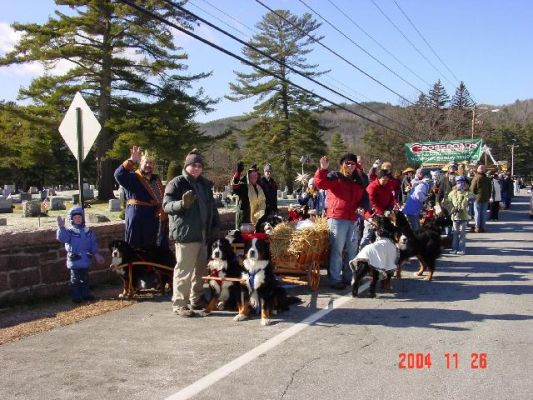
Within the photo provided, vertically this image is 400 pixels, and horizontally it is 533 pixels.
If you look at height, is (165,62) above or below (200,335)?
above

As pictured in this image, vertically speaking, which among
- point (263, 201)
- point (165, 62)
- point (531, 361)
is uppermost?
point (165, 62)

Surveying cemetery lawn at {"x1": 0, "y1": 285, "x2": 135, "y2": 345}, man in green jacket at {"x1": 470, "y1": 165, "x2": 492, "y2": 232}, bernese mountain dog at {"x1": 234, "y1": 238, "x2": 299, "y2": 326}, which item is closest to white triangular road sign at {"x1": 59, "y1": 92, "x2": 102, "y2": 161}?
cemetery lawn at {"x1": 0, "y1": 285, "x2": 135, "y2": 345}

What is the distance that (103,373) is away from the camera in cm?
459

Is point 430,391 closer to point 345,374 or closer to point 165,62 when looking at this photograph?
point 345,374

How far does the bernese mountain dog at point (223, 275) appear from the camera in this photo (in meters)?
6.56

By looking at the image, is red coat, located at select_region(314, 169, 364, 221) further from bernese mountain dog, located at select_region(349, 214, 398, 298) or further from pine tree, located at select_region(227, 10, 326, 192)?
pine tree, located at select_region(227, 10, 326, 192)

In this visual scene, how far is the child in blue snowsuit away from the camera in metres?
7.26

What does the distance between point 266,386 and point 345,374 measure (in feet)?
2.37

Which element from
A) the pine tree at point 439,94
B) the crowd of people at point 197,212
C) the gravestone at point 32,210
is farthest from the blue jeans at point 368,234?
the pine tree at point 439,94

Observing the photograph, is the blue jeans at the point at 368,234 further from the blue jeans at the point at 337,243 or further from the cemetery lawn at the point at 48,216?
the cemetery lawn at the point at 48,216

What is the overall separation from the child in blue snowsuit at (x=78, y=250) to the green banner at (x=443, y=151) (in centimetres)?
2125

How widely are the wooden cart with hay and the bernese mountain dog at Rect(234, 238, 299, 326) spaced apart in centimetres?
116

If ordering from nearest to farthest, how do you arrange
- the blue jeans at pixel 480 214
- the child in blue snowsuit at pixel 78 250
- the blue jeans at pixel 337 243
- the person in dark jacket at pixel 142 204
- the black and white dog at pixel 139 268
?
the child in blue snowsuit at pixel 78 250
the black and white dog at pixel 139 268
the person in dark jacket at pixel 142 204
the blue jeans at pixel 337 243
the blue jeans at pixel 480 214

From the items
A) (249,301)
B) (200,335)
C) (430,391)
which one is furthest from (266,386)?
(249,301)
